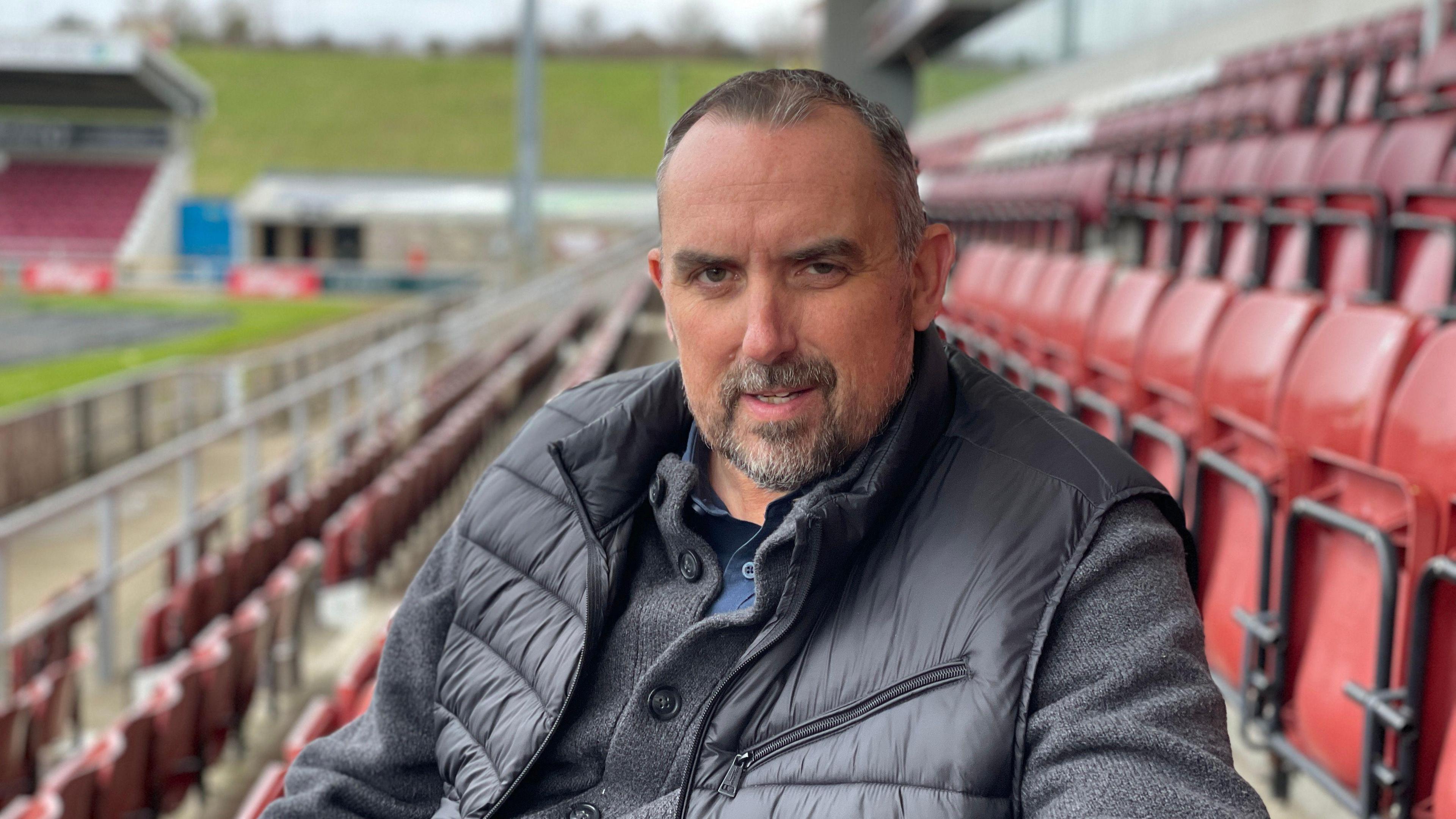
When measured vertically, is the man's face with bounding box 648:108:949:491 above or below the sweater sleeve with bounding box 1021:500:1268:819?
above

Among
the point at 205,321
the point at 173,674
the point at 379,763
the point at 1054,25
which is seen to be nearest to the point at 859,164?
the point at 379,763

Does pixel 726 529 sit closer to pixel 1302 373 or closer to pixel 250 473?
pixel 1302 373

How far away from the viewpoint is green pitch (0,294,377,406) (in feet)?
44.1

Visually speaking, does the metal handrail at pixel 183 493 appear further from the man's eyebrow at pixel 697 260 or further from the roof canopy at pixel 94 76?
the roof canopy at pixel 94 76

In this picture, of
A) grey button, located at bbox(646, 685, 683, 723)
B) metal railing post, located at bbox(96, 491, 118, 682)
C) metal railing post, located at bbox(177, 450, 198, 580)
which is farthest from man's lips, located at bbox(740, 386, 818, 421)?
metal railing post, located at bbox(177, 450, 198, 580)

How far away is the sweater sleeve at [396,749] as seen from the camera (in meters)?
1.29

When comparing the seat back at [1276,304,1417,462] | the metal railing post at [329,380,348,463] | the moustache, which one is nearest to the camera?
the moustache

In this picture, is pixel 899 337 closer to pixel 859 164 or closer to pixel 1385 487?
pixel 859 164

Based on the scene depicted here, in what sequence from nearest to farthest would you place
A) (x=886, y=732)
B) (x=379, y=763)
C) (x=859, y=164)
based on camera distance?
(x=886, y=732) < (x=859, y=164) < (x=379, y=763)

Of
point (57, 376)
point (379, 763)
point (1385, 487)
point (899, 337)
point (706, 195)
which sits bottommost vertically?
point (57, 376)

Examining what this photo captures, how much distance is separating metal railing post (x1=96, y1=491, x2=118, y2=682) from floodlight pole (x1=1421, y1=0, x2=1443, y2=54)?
4120 mm

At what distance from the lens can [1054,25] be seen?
12.6 meters

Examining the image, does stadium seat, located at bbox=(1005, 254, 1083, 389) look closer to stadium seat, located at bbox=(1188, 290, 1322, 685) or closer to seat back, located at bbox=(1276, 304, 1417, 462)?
stadium seat, located at bbox=(1188, 290, 1322, 685)

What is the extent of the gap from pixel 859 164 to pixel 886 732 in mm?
461
